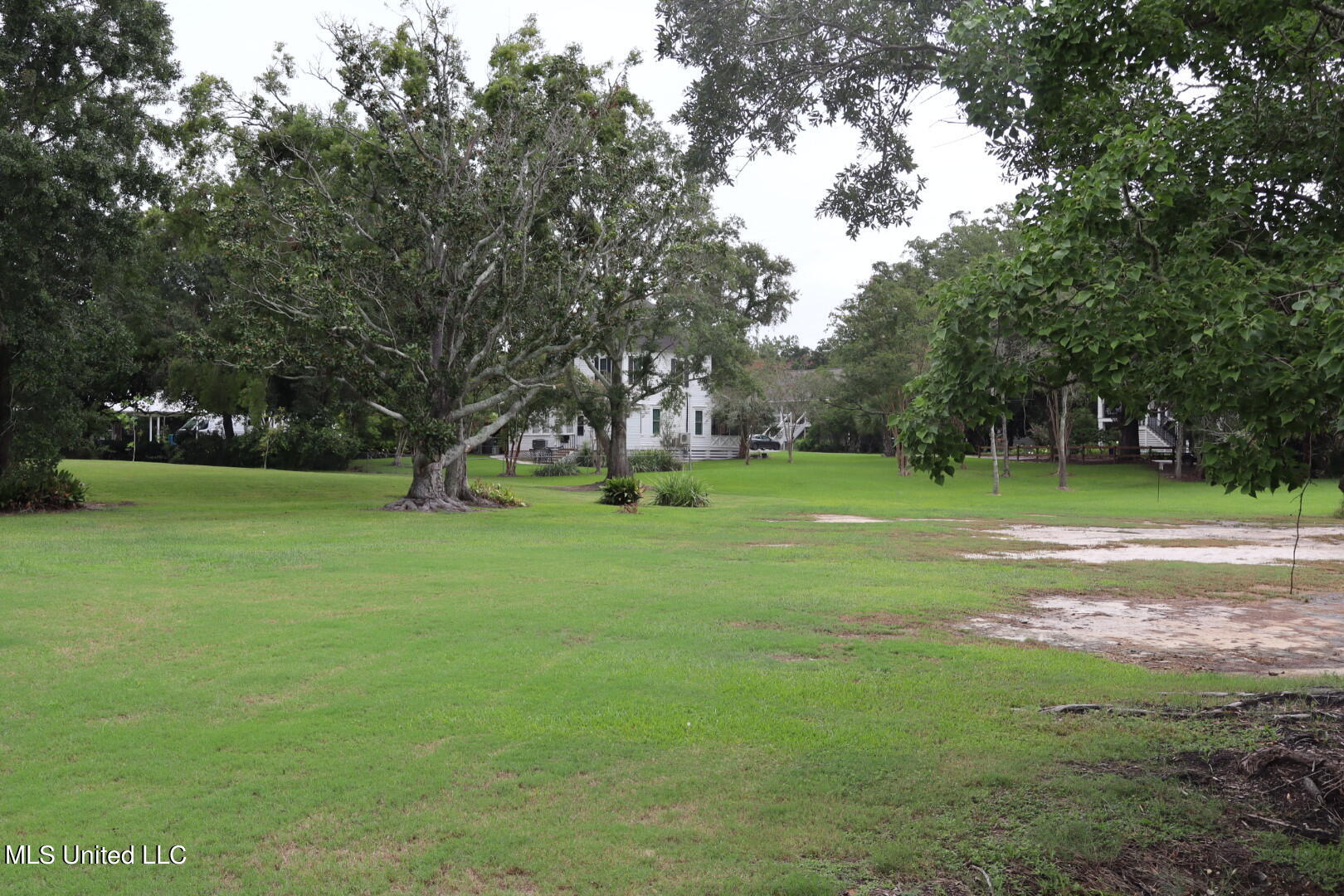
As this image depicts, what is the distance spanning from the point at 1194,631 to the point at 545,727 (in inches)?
309

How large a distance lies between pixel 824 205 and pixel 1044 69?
4.39 meters

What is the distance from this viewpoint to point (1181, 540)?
2191 centimetres

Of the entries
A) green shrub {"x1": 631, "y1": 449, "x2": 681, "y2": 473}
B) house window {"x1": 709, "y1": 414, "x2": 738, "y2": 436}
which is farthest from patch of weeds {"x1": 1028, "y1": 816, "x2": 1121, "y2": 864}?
house window {"x1": 709, "y1": 414, "x2": 738, "y2": 436}

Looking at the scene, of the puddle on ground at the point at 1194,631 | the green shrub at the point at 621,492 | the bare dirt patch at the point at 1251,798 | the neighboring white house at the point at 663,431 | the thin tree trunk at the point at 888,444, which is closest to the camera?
the bare dirt patch at the point at 1251,798

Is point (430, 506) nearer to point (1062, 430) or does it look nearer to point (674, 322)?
point (674, 322)

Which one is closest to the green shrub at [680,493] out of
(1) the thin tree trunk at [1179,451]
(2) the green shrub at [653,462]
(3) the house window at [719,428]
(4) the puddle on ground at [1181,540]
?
(4) the puddle on ground at [1181,540]

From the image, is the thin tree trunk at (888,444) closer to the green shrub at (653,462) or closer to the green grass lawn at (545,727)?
the green shrub at (653,462)

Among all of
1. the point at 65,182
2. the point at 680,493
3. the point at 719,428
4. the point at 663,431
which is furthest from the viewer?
the point at 719,428

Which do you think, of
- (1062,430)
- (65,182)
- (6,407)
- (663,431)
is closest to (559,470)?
(663,431)

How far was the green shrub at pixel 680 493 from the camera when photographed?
99.3ft

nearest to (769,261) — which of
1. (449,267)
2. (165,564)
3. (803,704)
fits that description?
(449,267)

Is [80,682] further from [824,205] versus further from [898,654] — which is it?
[824,205]

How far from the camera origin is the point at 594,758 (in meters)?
6.26

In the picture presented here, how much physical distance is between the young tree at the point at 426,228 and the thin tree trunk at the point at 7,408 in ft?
18.7
